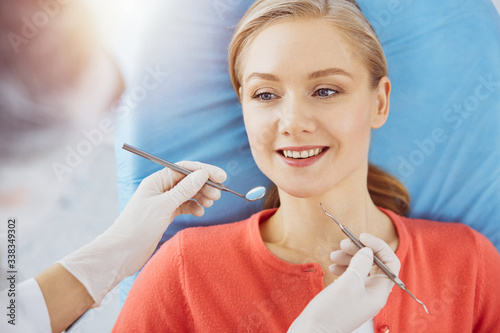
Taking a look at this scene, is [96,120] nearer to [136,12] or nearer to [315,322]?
[136,12]

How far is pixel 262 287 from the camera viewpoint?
946mm

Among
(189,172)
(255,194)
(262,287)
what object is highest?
(189,172)

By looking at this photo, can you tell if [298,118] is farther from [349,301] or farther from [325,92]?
[349,301]

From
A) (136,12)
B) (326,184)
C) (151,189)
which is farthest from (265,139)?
(136,12)

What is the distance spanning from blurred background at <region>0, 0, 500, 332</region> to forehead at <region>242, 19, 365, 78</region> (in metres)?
0.30

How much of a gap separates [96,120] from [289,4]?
1.46 feet

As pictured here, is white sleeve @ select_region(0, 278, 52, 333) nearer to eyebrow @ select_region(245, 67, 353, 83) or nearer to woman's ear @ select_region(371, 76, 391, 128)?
eyebrow @ select_region(245, 67, 353, 83)

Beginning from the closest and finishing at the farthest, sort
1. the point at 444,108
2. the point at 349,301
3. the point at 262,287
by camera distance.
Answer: the point at 349,301 → the point at 262,287 → the point at 444,108

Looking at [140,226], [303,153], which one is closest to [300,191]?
[303,153]

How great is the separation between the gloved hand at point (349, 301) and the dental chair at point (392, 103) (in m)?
0.32

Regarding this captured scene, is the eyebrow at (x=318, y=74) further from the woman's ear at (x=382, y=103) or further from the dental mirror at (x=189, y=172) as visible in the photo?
the dental mirror at (x=189, y=172)

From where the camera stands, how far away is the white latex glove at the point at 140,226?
33.8 inches

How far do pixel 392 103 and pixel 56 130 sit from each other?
2.40ft

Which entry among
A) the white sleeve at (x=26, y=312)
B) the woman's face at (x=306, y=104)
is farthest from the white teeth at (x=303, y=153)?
the white sleeve at (x=26, y=312)
